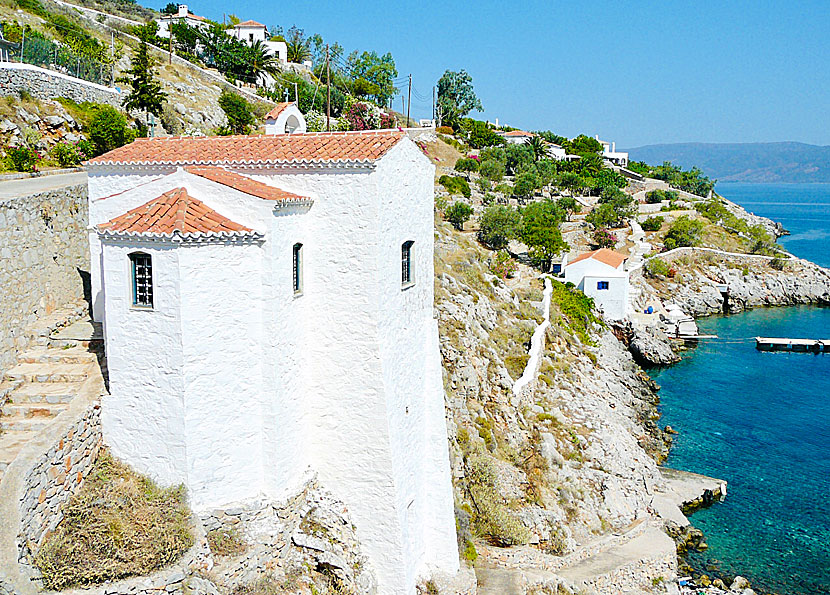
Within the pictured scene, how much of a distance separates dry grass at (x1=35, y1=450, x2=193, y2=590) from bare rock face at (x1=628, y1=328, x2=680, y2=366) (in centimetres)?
4318

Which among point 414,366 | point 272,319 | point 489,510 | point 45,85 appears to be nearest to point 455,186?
point 45,85

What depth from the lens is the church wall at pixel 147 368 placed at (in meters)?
13.6

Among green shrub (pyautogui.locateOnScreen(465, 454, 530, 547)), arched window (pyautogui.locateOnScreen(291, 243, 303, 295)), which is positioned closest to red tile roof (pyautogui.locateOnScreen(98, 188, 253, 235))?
arched window (pyautogui.locateOnScreen(291, 243, 303, 295))

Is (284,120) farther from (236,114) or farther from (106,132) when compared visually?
(236,114)

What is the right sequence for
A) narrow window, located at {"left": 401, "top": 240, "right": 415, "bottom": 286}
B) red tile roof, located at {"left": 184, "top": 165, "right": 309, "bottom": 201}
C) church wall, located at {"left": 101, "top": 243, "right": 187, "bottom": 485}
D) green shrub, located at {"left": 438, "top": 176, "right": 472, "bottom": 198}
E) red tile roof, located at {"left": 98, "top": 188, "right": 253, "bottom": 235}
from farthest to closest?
green shrub, located at {"left": 438, "top": 176, "right": 472, "bottom": 198}, narrow window, located at {"left": 401, "top": 240, "right": 415, "bottom": 286}, red tile roof, located at {"left": 184, "top": 165, "right": 309, "bottom": 201}, church wall, located at {"left": 101, "top": 243, "right": 187, "bottom": 485}, red tile roof, located at {"left": 98, "top": 188, "right": 253, "bottom": 235}

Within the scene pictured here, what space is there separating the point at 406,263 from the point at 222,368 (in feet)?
18.2

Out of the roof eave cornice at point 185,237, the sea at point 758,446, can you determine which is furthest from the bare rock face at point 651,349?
the roof eave cornice at point 185,237

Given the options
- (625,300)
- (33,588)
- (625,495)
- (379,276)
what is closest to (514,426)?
(625,495)

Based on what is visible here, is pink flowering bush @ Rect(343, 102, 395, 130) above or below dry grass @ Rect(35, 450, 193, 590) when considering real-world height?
above

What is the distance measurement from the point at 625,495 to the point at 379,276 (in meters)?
17.5

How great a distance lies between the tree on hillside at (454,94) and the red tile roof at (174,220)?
90.2 meters

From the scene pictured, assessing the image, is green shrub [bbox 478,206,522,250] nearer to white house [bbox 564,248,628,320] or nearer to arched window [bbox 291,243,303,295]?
white house [bbox 564,248,628,320]

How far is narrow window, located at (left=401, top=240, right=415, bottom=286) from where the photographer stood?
1728 centimetres

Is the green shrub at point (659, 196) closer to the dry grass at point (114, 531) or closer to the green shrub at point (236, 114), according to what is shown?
the green shrub at point (236, 114)
